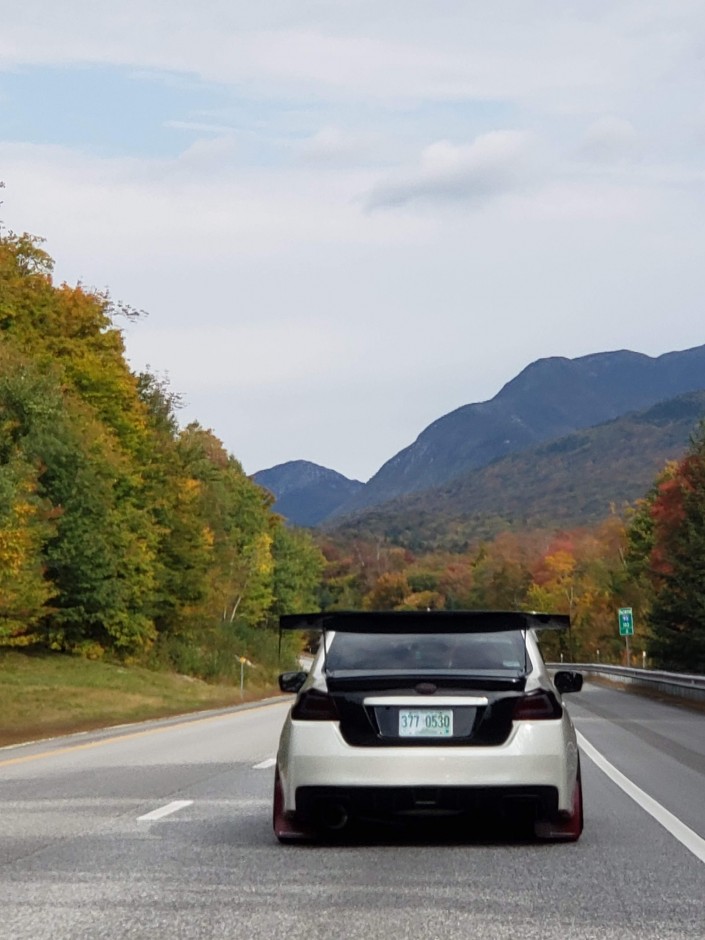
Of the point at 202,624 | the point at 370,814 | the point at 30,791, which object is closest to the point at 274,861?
the point at 370,814

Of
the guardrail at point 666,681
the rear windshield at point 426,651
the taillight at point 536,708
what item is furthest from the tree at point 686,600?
the taillight at point 536,708

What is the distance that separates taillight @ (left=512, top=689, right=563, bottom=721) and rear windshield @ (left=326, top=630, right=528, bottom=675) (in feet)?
1.16

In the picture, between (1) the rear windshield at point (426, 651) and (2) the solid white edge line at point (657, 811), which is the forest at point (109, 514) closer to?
(2) the solid white edge line at point (657, 811)

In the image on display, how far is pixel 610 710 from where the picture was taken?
1478 inches

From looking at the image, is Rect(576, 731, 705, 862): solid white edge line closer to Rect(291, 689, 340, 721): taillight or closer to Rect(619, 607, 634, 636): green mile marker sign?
Rect(291, 689, 340, 721): taillight

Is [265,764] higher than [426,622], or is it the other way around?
[426,622]

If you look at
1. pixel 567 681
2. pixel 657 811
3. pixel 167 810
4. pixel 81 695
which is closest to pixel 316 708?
pixel 567 681

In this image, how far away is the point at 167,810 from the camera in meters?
14.1

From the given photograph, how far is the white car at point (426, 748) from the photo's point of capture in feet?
35.4

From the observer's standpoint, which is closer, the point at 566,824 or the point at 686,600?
the point at 566,824

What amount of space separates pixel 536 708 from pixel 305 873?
2000mm

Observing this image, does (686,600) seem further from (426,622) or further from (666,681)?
(426,622)

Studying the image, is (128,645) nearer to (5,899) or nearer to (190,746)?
(190,746)

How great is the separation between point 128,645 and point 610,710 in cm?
3826
